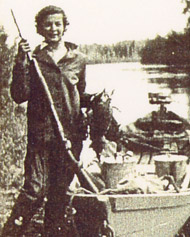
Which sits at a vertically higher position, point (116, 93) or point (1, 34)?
point (1, 34)

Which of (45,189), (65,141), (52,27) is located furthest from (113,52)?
(45,189)

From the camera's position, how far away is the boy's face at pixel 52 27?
177cm

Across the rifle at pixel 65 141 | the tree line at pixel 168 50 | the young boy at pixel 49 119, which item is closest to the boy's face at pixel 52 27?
the young boy at pixel 49 119

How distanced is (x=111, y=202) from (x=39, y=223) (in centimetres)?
29

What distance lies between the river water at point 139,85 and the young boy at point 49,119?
0.85ft

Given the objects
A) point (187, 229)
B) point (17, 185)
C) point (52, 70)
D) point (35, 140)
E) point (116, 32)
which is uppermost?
point (116, 32)

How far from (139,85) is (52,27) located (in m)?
0.61

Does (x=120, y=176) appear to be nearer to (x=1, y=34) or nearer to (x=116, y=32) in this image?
(x=116, y=32)

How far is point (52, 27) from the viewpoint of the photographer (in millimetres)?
1766

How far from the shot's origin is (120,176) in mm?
1817

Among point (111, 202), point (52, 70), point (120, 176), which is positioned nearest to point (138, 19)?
point (52, 70)

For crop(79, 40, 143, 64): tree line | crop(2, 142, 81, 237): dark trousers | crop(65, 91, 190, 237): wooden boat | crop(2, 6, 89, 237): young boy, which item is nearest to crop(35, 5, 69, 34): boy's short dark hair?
crop(2, 6, 89, 237): young boy

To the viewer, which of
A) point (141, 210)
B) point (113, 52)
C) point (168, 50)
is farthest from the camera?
point (168, 50)

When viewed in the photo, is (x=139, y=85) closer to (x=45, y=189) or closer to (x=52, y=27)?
(x=52, y=27)
